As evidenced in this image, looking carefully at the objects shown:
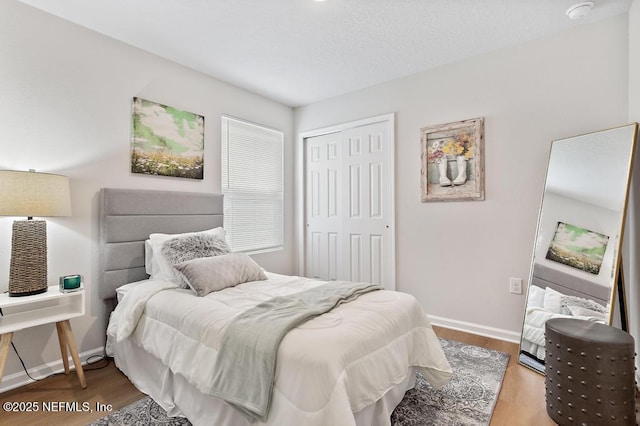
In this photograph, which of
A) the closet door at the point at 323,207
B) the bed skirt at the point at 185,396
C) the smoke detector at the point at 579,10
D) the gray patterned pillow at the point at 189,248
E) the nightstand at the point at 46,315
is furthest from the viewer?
the closet door at the point at 323,207

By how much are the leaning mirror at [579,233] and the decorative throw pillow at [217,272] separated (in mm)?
2141

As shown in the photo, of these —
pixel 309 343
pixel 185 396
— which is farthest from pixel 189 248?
pixel 309 343

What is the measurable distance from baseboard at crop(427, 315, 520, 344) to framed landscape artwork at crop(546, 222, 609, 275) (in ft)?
2.79

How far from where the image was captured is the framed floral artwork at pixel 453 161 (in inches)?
117

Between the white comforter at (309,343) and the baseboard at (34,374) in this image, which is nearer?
the white comforter at (309,343)

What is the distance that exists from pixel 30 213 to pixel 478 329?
3601 millimetres

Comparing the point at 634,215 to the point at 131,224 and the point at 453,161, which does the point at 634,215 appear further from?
the point at 131,224

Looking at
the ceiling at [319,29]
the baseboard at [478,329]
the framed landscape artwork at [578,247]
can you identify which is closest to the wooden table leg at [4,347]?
the ceiling at [319,29]

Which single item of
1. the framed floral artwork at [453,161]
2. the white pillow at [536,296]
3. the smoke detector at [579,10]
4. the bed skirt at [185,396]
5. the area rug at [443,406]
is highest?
the smoke detector at [579,10]

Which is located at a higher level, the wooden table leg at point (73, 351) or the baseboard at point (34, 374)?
the wooden table leg at point (73, 351)

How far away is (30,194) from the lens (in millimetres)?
1925

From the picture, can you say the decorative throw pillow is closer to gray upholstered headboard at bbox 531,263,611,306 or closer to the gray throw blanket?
the gray throw blanket

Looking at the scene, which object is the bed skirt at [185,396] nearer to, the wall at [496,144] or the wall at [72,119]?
the wall at [72,119]

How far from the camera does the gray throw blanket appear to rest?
4.34 ft
